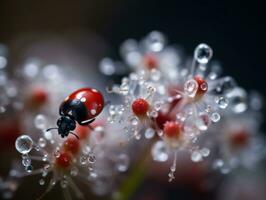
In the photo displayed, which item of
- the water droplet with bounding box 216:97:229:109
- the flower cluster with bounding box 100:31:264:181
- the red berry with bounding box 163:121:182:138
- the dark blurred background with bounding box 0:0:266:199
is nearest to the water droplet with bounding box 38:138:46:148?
the flower cluster with bounding box 100:31:264:181

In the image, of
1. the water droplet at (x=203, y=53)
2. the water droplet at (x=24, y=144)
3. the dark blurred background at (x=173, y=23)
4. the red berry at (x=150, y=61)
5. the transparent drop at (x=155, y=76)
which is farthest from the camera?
the dark blurred background at (x=173, y=23)

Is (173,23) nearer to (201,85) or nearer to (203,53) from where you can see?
(203,53)

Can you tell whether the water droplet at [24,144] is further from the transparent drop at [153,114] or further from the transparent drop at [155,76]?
the transparent drop at [155,76]

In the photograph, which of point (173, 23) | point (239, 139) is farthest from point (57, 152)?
point (173, 23)

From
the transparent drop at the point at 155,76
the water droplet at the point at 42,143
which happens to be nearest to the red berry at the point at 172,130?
the transparent drop at the point at 155,76

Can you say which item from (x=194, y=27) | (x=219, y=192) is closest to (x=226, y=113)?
(x=219, y=192)

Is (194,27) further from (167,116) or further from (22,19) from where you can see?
(167,116)

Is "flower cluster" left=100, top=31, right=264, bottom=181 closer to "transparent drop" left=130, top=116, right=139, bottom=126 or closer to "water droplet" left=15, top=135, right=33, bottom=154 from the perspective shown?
"transparent drop" left=130, top=116, right=139, bottom=126
